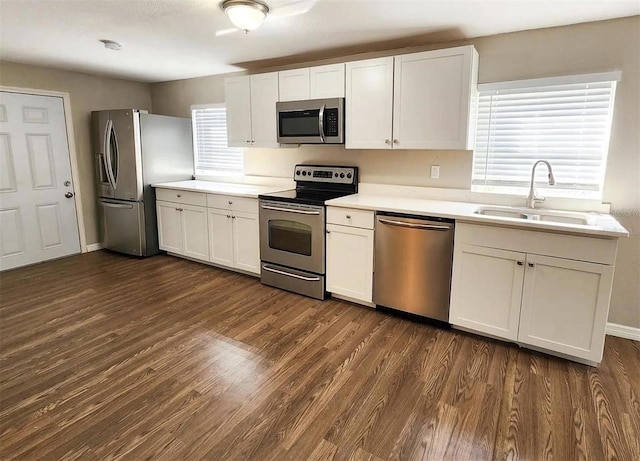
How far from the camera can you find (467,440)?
1.78m

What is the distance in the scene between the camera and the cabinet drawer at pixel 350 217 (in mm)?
3057

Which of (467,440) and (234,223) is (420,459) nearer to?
(467,440)

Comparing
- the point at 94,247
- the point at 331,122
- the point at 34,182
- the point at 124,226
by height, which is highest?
the point at 331,122

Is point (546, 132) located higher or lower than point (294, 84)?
lower

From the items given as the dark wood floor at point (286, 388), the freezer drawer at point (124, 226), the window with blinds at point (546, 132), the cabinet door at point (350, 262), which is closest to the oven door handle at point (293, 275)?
the cabinet door at point (350, 262)

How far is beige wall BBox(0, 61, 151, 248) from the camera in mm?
4235

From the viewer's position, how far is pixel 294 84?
353 cm

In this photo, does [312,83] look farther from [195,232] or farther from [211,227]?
[195,232]

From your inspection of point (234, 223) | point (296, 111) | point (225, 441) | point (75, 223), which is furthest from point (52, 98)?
point (225, 441)

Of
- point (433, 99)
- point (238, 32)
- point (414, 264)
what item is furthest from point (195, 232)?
point (433, 99)

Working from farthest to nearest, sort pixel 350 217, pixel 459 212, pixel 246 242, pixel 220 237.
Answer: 1. pixel 220 237
2. pixel 246 242
3. pixel 350 217
4. pixel 459 212

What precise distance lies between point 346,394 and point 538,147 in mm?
2300

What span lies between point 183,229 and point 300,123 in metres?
1.94

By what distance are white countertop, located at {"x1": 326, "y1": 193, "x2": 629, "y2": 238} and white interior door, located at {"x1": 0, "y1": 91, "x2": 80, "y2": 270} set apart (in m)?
3.50
